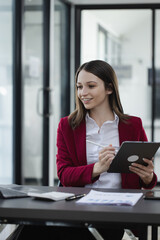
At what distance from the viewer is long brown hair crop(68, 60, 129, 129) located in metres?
2.33

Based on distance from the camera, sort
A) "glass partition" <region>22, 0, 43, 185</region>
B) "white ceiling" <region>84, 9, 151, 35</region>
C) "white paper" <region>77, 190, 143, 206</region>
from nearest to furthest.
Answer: "white paper" <region>77, 190, 143, 206</region> → "glass partition" <region>22, 0, 43, 185</region> → "white ceiling" <region>84, 9, 151, 35</region>

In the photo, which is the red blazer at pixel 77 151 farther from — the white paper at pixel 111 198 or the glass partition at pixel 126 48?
the glass partition at pixel 126 48

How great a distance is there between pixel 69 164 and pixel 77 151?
8 cm

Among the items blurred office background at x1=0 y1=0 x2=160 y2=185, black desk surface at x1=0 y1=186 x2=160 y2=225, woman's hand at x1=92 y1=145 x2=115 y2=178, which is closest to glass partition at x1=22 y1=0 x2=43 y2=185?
blurred office background at x1=0 y1=0 x2=160 y2=185

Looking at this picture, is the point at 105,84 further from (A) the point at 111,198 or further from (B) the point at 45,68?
(B) the point at 45,68

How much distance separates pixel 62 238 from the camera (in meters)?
2.01

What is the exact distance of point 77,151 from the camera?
2.33 meters

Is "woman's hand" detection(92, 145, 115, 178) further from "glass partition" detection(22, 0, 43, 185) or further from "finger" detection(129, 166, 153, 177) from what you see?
"glass partition" detection(22, 0, 43, 185)

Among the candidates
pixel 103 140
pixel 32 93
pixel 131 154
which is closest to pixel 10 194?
pixel 131 154

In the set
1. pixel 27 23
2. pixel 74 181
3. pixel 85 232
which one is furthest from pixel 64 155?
pixel 27 23

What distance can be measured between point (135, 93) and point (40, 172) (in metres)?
1.76

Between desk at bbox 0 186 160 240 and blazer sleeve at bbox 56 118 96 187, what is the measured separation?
499 millimetres

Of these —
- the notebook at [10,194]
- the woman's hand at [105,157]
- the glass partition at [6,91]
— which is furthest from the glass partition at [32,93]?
the notebook at [10,194]

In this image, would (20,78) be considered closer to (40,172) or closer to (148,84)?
(40,172)
